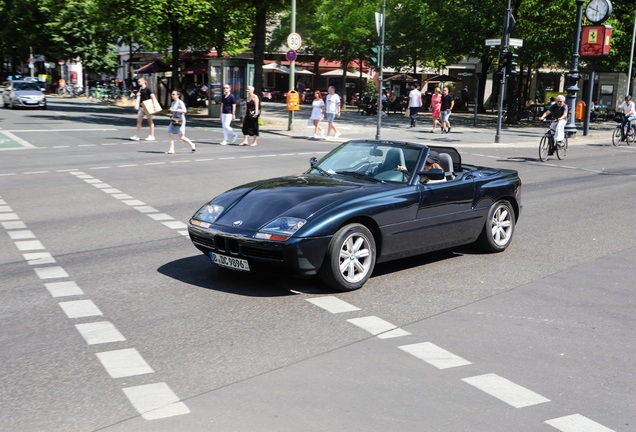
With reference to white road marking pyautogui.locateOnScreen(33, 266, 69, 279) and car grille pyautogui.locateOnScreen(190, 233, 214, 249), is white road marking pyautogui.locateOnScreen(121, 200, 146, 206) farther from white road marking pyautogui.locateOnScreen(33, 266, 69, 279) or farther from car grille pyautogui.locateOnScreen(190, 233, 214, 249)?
car grille pyautogui.locateOnScreen(190, 233, 214, 249)

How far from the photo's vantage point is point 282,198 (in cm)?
654

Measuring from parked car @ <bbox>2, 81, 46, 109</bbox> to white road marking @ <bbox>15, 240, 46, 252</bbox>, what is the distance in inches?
1303

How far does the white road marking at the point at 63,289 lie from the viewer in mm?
6281

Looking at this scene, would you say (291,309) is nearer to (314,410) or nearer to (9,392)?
(314,410)

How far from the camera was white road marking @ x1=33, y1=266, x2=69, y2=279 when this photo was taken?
271 inches

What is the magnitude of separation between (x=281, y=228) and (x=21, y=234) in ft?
14.7

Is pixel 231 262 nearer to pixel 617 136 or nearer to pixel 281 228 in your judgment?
pixel 281 228

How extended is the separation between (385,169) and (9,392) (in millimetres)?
4397

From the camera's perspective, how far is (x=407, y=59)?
5566 centimetres

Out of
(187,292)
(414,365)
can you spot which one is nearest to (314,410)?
(414,365)

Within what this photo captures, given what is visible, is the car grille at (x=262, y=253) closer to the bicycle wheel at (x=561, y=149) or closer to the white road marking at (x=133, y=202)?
the white road marking at (x=133, y=202)

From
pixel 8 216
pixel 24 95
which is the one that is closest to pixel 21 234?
pixel 8 216

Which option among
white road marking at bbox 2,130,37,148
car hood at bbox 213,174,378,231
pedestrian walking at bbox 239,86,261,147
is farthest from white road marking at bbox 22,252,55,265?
pedestrian walking at bbox 239,86,261,147

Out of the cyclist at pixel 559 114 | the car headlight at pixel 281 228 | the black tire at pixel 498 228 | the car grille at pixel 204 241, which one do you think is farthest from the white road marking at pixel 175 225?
the cyclist at pixel 559 114
